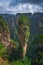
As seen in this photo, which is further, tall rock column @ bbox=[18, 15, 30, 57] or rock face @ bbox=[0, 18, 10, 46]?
tall rock column @ bbox=[18, 15, 30, 57]

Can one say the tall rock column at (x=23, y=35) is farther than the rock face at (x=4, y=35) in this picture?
Yes

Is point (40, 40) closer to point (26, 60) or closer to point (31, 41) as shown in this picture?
point (26, 60)

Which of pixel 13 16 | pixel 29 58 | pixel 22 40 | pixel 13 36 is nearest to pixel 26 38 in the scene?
pixel 22 40

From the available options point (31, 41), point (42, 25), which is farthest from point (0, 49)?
point (42, 25)

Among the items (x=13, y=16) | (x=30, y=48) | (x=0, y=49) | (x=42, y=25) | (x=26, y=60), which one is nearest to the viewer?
(x=0, y=49)

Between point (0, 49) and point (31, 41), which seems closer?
point (0, 49)

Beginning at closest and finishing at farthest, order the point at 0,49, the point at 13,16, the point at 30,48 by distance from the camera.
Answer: the point at 0,49 → the point at 30,48 → the point at 13,16

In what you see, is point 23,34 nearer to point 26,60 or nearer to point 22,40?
point 22,40

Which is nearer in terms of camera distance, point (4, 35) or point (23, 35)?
point (4, 35)

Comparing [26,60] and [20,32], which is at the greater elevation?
[20,32]
